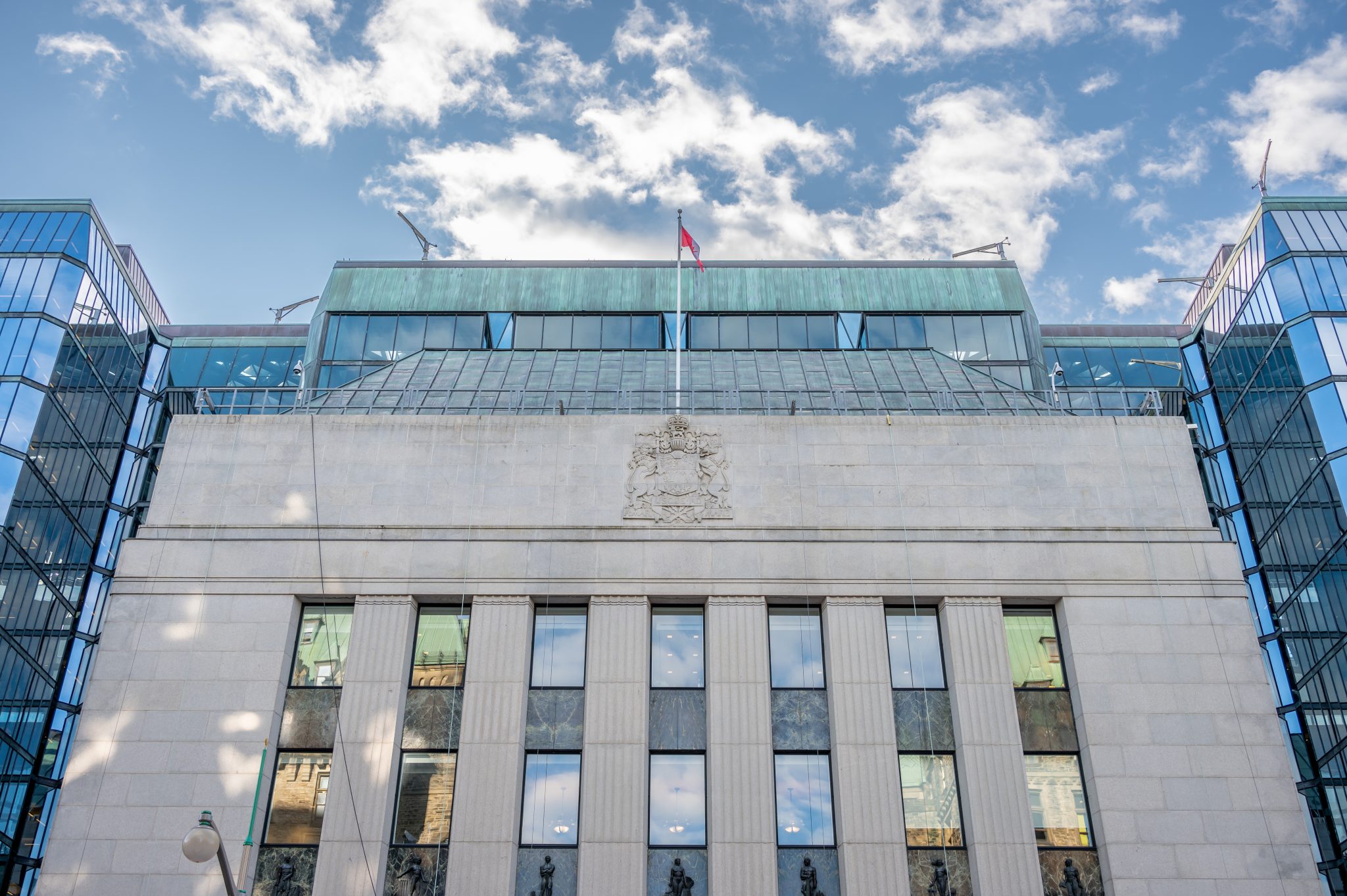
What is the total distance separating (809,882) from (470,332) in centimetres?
3149

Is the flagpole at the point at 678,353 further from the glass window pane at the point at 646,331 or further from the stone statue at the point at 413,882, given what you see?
the stone statue at the point at 413,882

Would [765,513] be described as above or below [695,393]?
below

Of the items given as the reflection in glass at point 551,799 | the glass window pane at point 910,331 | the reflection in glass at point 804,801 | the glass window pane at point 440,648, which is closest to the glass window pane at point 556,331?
the glass window pane at point 910,331

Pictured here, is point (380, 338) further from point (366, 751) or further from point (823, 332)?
point (366, 751)

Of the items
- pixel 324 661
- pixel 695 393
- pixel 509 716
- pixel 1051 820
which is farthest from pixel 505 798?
pixel 695 393

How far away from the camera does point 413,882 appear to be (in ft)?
84.7

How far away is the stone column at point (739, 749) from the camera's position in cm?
2591

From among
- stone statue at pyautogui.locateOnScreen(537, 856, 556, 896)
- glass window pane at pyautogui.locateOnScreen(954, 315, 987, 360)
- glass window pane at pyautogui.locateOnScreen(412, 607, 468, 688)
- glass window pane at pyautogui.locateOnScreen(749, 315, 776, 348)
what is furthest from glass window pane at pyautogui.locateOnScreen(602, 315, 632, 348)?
stone statue at pyautogui.locateOnScreen(537, 856, 556, 896)

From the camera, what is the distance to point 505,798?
2652cm

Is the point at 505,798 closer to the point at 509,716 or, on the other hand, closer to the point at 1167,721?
the point at 509,716

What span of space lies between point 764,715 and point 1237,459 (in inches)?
1162

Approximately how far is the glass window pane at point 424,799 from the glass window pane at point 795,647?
28.3 feet

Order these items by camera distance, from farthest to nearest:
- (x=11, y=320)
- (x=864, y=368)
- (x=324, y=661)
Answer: (x=11, y=320), (x=864, y=368), (x=324, y=661)

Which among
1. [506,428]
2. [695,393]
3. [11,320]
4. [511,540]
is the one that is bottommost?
[511,540]
